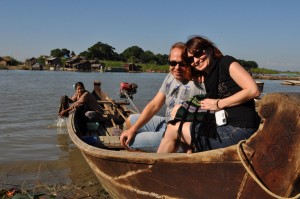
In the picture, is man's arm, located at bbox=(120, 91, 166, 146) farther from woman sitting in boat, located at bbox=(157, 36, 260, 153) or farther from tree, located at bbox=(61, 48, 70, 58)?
tree, located at bbox=(61, 48, 70, 58)

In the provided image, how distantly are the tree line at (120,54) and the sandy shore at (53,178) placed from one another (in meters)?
107

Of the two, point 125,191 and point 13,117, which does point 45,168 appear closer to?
point 125,191

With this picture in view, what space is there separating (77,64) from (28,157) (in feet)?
281

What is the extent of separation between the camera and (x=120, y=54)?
402 ft

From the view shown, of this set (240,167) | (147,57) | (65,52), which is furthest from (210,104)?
(147,57)

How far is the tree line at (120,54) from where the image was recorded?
373 feet

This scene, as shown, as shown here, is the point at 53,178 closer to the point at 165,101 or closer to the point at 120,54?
the point at 165,101

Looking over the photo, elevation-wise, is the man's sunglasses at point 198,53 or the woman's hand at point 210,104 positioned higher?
the man's sunglasses at point 198,53

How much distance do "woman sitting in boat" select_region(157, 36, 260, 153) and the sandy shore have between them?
2.33 m

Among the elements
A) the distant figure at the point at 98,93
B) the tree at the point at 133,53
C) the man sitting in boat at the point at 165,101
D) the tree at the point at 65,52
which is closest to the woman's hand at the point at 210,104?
the man sitting in boat at the point at 165,101

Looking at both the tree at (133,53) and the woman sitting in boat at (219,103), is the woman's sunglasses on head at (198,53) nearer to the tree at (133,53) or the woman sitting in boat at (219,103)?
the woman sitting in boat at (219,103)

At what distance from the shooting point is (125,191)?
361 cm

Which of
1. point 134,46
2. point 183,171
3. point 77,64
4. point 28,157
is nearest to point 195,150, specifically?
point 183,171

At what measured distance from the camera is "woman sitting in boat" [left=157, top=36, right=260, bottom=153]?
2775 mm
